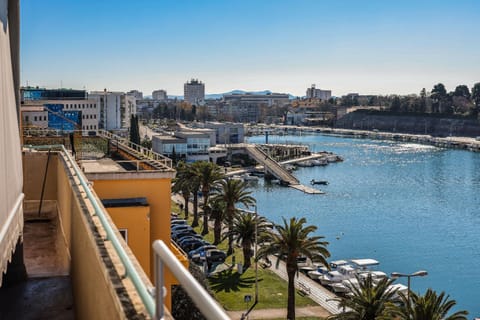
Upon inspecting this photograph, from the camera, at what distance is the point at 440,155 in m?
Answer: 80.3

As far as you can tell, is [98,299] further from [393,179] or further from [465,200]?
[393,179]

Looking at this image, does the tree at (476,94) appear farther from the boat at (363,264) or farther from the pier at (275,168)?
the boat at (363,264)

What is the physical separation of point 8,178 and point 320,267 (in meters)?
20.5

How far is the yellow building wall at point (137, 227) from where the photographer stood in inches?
293

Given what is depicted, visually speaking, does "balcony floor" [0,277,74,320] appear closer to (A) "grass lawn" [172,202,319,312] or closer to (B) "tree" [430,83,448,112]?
(A) "grass lawn" [172,202,319,312]

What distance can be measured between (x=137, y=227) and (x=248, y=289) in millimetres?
12335

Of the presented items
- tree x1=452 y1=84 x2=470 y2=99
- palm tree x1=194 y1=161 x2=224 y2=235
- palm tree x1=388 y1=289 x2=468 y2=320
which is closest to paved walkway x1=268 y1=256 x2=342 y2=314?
palm tree x1=194 y1=161 x2=224 y2=235

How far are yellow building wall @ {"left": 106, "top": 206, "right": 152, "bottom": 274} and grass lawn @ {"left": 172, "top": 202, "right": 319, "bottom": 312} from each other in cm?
1034

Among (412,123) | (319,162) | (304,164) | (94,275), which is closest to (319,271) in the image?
(94,275)

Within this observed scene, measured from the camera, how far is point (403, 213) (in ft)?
130

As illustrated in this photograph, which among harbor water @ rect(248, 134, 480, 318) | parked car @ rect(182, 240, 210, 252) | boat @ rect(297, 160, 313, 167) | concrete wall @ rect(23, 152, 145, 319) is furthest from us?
boat @ rect(297, 160, 313, 167)

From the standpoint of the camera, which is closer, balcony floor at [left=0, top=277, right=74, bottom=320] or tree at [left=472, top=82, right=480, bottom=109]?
balcony floor at [left=0, top=277, right=74, bottom=320]

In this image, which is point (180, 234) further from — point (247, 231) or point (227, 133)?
point (227, 133)

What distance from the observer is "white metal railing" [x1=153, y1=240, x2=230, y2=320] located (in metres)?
1.29
